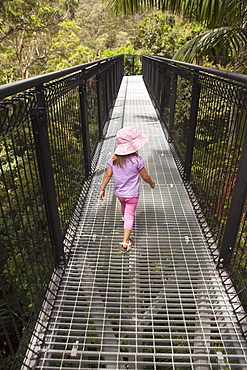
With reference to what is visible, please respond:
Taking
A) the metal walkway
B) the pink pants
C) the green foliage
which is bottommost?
the metal walkway

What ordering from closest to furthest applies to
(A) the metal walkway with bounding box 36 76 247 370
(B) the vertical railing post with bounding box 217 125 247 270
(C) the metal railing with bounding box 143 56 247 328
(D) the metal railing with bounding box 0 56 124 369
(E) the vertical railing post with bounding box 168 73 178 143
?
(D) the metal railing with bounding box 0 56 124 369, (A) the metal walkway with bounding box 36 76 247 370, (B) the vertical railing post with bounding box 217 125 247 270, (C) the metal railing with bounding box 143 56 247 328, (E) the vertical railing post with bounding box 168 73 178 143

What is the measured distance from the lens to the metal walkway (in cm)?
215

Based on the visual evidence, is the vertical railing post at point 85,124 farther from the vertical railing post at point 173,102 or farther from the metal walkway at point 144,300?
the vertical railing post at point 173,102

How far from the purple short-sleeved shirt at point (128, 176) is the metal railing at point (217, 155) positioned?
84 centimetres

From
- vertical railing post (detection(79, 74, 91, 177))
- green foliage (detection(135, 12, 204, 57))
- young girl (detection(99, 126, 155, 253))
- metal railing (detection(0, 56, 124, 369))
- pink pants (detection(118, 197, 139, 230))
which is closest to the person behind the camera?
metal railing (detection(0, 56, 124, 369))

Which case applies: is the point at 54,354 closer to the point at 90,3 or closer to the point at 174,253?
the point at 174,253

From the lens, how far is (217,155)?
394 cm

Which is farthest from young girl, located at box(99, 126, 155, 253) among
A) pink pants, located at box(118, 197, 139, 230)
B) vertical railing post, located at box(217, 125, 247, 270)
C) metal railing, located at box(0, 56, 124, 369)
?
vertical railing post, located at box(217, 125, 247, 270)

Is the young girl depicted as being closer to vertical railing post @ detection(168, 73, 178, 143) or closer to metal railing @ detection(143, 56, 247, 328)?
metal railing @ detection(143, 56, 247, 328)

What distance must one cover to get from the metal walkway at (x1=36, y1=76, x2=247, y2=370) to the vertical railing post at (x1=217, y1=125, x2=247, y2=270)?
0.22m

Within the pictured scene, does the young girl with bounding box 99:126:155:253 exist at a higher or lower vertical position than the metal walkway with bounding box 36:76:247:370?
higher

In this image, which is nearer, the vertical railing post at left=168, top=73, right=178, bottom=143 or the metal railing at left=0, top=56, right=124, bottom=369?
the metal railing at left=0, top=56, right=124, bottom=369

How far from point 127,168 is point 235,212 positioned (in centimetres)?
111

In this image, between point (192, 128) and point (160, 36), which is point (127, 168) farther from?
point (160, 36)
